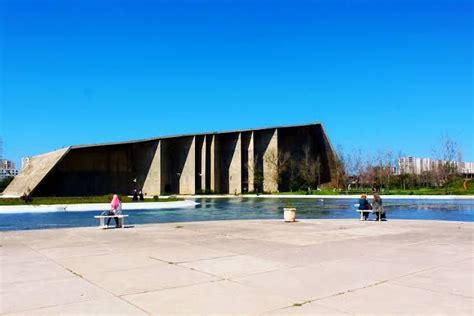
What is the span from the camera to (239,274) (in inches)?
306

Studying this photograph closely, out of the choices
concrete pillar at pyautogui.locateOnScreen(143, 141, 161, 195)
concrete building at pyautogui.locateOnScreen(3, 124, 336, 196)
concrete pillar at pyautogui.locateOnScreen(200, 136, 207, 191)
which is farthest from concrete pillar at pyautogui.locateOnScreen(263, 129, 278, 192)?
concrete pillar at pyautogui.locateOnScreen(143, 141, 161, 195)

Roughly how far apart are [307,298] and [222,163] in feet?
202

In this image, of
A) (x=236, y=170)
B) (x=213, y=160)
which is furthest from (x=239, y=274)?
(x=236, y=170)

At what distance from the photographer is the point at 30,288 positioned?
680 centimetres

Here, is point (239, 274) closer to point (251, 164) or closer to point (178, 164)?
point (178, 164)

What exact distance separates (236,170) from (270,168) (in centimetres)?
466

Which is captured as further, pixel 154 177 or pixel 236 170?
pixel 236 170

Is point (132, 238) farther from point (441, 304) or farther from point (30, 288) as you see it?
point (441, 304)

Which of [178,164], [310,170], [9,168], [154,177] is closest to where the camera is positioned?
A: [154,177]

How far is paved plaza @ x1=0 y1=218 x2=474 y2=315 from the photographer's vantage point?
580cm

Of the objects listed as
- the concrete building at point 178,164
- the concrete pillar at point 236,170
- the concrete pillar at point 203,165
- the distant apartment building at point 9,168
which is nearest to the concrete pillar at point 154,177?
the concrete building at point 178,164

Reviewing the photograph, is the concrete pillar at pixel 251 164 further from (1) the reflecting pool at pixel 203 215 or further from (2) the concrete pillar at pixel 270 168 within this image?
(1) the reflecting pool at pixel 203 215

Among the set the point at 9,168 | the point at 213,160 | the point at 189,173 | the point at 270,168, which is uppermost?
the point at 9,168

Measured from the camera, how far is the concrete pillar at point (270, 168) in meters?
66.9
